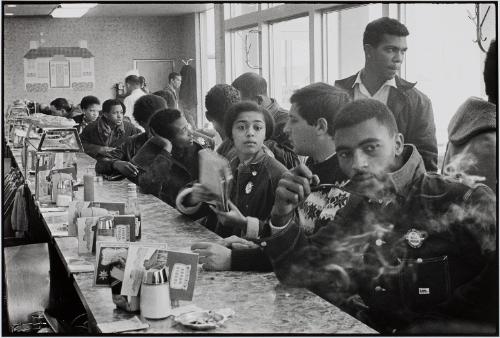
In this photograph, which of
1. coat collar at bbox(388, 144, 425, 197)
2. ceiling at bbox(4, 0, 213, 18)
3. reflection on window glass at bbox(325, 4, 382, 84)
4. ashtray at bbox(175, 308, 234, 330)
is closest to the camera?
ashtray at bbox(175, 308, 234, 330)

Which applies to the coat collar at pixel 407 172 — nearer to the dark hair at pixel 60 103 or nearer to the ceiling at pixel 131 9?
the ceiling at pixel 131 9

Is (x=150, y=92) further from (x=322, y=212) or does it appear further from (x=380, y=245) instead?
(x=380, y=245)

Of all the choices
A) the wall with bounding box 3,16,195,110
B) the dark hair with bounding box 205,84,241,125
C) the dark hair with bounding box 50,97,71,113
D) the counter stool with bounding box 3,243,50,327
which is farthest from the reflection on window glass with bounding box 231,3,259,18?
the counter stool with bounding box 3,243,50,327

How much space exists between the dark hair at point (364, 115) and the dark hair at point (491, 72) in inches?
16.9

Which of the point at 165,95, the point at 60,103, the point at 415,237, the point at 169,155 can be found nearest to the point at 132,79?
the point at 165,95

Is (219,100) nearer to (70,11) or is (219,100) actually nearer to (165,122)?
(165,122)

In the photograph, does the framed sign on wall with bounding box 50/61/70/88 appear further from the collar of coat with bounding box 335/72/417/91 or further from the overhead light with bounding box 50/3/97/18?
the collar of coat with bounding box 335/72/417/91

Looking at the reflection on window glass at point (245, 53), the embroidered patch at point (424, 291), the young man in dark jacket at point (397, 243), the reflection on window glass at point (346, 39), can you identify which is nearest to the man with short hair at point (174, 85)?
the reflection on window glass at point (245, 53)

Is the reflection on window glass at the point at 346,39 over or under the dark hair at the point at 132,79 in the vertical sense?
over

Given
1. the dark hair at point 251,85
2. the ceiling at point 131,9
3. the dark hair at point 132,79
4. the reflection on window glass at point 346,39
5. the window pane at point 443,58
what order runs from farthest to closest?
the dark hair at point 132,79, the dark hair at point 251,85, the ceiling at point 131,9, the reflection on window glass at point 346,39, the window pane at point 443,58

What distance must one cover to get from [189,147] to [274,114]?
838 millimetres

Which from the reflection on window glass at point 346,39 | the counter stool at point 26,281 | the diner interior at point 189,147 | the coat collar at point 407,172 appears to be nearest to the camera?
the diner interior at point 189,147

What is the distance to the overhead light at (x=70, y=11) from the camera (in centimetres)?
370

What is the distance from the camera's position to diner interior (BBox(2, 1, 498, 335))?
96.7 inches
